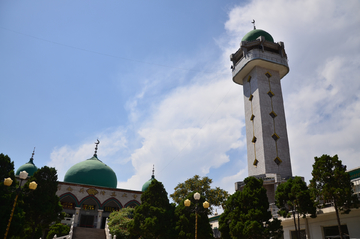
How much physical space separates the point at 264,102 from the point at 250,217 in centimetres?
1660

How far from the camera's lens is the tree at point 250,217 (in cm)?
1578

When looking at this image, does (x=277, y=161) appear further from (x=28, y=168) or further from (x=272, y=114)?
(x=28, y=168)

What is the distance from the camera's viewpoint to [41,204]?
19.5m

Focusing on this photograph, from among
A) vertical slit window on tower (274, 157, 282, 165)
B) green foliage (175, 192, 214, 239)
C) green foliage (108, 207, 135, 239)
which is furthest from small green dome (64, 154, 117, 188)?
vertical slit window on tower (274, 157, 282, 165)

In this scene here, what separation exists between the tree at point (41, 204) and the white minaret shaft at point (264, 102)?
1843 cm

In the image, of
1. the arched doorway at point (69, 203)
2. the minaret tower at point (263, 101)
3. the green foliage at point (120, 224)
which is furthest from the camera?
the arched doorway at point (69, 203)

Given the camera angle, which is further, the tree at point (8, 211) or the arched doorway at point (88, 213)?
the arched doorway at point (88, 213)

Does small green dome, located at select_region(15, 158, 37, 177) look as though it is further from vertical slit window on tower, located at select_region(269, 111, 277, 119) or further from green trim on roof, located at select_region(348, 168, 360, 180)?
green trim on roof, located at select_region(348, 168, 360, 180)


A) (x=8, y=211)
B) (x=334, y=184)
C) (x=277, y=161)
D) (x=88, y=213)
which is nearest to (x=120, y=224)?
(x=88, y=213)

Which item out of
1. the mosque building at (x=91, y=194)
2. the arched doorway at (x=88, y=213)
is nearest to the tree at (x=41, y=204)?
the mosque building at (x=91, y=194)

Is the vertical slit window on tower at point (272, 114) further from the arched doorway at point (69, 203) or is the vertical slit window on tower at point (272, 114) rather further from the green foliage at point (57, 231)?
the arched doorway at point (69, 203)

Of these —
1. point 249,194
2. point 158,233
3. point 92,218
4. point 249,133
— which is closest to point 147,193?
point 158,233

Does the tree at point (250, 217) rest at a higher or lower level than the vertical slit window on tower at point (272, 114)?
lower

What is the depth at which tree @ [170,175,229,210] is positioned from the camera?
30.6 meters
